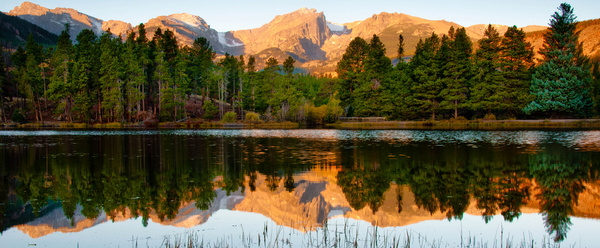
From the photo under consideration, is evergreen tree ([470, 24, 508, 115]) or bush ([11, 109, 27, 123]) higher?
evergreen tree ([470, 24, 508, 115])

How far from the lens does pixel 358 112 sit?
78.7m

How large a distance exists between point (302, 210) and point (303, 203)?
683mm

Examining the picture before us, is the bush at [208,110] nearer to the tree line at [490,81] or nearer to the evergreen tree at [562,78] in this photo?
the tree line at [490,81]

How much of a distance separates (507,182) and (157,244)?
37.4 feet

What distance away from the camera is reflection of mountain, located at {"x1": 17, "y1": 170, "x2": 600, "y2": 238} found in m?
9.38

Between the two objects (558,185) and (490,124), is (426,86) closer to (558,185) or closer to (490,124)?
(490,124)

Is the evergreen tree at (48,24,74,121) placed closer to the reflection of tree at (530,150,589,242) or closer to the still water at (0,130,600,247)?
the still water at (0,130,600,247)

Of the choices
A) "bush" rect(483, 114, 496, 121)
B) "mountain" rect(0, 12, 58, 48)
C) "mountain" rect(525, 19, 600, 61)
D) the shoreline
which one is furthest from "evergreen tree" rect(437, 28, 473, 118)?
"mountain" rect(0, 12, 58, 48)

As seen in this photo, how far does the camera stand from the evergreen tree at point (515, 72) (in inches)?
2564

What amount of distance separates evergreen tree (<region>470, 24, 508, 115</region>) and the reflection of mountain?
186 feet

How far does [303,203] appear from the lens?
11.4m

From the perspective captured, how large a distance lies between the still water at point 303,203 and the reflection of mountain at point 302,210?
0.03m

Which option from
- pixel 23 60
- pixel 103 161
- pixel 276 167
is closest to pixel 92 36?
pixel 23 60

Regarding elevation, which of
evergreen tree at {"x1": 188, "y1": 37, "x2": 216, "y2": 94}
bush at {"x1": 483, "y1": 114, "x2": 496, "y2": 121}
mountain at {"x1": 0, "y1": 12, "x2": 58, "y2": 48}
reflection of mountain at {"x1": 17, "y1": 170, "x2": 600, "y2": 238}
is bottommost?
reflection of mountain at {"x1": 17, "y1": 170, "x2": 600, "y2": 238}
